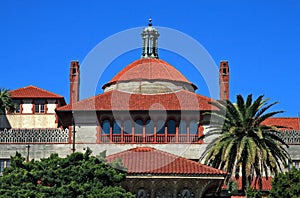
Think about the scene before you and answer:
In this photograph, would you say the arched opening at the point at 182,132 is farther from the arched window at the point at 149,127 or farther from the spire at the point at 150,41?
the spire at the point at 150,41

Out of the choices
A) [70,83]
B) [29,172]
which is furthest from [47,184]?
[70,83]

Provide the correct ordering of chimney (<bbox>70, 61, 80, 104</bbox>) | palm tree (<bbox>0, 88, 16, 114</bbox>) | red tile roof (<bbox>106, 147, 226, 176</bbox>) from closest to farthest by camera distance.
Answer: red tile roof (<bbox>106, 147, 226, 176</bbox>) → chimney (<bbox>70, 61, 80, 104</bbox>) → palm tree (<bbox>0, 88, 16, 114</bbox>)

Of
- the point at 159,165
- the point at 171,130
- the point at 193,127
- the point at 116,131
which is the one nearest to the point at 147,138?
the point at 171,130

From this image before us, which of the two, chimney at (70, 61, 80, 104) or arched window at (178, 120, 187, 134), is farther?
chimney at (70, 61, 80, 104)

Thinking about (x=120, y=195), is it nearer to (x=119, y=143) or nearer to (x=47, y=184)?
(x=47, y=184)

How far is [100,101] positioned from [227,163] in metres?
15.4

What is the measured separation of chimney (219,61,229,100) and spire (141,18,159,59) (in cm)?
904

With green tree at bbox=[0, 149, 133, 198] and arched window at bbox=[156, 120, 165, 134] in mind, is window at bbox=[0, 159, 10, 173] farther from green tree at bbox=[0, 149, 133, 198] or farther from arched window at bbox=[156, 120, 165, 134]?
green tree at bbox=[0, 149, 133, 198]

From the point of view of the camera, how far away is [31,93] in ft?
244

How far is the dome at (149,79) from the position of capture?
196 feet

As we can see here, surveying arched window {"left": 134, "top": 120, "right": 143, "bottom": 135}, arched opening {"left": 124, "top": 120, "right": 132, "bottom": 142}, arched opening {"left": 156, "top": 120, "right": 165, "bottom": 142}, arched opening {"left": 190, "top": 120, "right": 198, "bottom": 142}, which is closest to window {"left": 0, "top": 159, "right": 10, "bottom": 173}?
arched opening {"left": 124, "top": 120, "right": 132, "bottom": 142}

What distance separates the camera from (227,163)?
42.5 metres

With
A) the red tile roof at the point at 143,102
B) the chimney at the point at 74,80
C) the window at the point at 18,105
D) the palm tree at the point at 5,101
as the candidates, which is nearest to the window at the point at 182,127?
the red tile roof at the point at 143,102

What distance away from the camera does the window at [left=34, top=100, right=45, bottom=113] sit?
2913 inches
